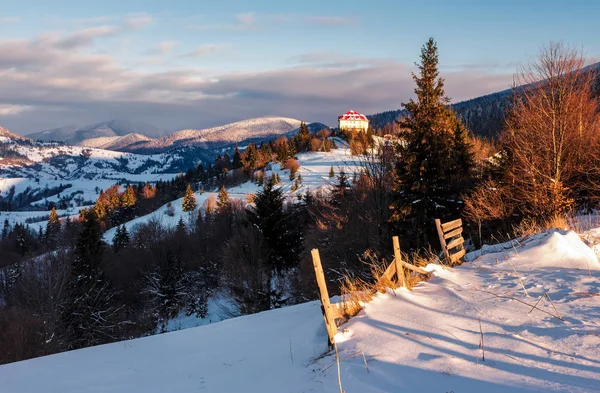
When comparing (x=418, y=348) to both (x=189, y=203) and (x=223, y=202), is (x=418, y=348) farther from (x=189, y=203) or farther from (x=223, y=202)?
(x=189, y=203)

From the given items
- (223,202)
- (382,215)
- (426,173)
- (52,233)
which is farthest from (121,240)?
(426,173)

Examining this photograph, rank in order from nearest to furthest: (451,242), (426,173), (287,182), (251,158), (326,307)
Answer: (326,307)
(451,242)
(426,173)
(287,182)
(251,158)

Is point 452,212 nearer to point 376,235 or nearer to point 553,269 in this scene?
point 376,235

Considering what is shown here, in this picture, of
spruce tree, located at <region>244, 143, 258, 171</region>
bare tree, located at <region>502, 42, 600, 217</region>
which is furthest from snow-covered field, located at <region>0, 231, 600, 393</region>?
spruce tree, located at <region>244, 143, 258, 171</region>

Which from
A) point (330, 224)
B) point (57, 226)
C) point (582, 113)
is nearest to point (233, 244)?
point (330, 224)

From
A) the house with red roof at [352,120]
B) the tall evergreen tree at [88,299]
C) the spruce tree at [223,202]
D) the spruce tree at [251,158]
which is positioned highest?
the house with red roof at [352,120]

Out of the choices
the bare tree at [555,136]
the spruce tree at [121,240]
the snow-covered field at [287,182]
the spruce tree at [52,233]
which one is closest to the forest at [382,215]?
the bare tree at [555,136]

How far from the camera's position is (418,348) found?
4.52 m

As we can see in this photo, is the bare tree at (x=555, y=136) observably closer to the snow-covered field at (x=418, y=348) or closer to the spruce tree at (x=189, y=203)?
the snow-covered field at (x=418, y=348)

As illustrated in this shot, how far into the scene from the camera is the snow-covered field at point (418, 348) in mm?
3840

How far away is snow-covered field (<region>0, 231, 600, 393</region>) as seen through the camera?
3840mm

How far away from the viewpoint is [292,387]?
4.59 meters

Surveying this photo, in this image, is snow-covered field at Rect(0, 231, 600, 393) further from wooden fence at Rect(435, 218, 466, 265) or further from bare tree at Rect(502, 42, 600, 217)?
bare tree at Rect(502, 42, 600, 217)

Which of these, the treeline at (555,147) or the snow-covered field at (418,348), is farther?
the treeline at (555,147)
